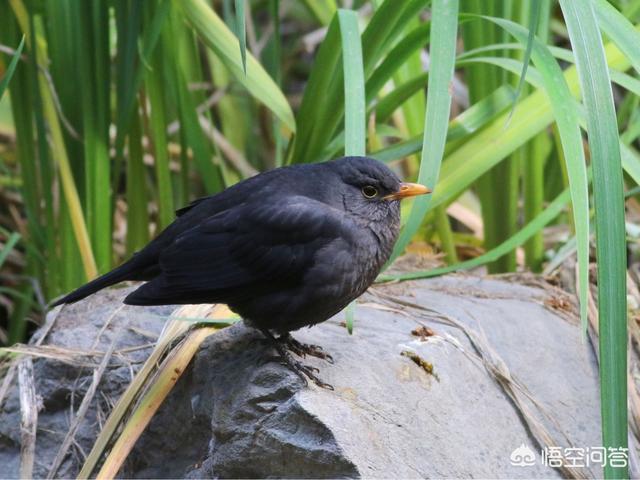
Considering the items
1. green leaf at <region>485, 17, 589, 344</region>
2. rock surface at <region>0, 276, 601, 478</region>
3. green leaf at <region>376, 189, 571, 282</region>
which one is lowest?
rock surface at <region>0, 276, 601, 478</region>

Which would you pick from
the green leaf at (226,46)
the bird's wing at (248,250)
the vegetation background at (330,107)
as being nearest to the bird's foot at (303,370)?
the bird's wing at (248,250)

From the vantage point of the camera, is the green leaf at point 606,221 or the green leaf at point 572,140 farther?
the green leaf at point 572,140

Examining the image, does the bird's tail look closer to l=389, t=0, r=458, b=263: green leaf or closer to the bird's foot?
the bird's foot

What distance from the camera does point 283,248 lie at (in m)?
2.27

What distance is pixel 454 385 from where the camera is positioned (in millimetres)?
2336

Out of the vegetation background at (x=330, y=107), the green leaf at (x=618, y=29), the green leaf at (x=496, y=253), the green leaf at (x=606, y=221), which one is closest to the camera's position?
the green leaf at (x=606, y=221)

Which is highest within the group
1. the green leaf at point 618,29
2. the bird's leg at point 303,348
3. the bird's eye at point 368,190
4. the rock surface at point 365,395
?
the green leaf at point 618,29

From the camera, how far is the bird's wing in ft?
7.39

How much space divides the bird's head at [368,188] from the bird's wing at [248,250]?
0.08 meters

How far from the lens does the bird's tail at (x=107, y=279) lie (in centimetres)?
234

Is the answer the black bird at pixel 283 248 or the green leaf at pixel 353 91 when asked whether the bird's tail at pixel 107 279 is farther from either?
the green leaf at pixel 353 91

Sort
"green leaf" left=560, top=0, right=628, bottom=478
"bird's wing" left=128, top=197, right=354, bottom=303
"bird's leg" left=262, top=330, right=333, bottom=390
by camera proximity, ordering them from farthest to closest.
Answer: "bird's wing" left=128, top=197, right=354, bottom=303 → "bird's leg" left=262, top=330, right=333, bottom=390 → "green leaf" left=560, top=0, right=628, bottom=478

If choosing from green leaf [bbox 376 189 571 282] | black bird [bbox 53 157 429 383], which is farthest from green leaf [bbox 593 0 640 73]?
green leaf [bbox 376 189 571 282]

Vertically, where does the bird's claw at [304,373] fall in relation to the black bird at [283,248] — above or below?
below
